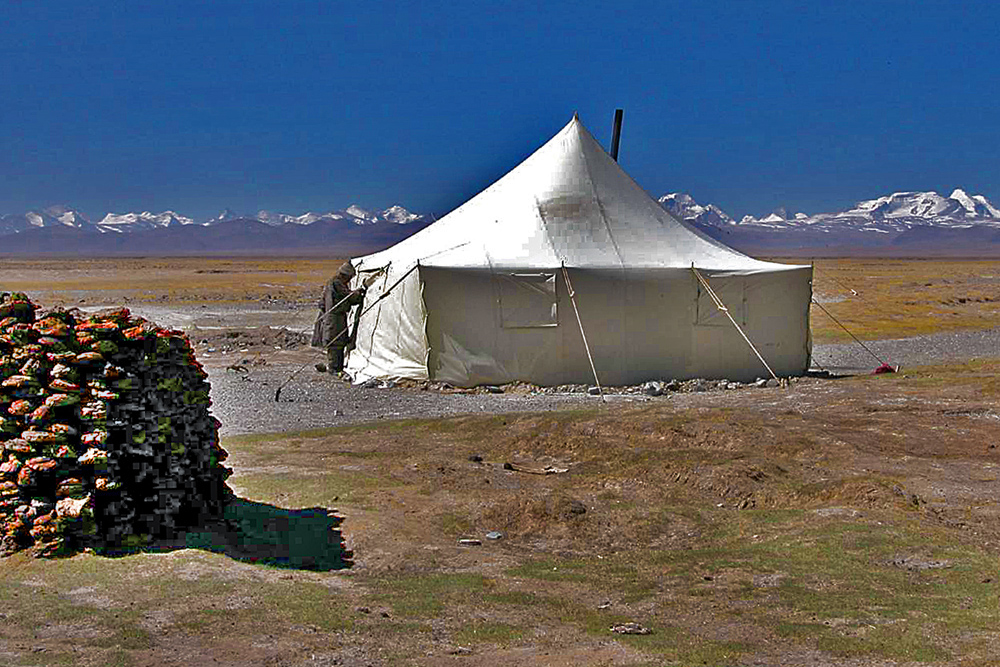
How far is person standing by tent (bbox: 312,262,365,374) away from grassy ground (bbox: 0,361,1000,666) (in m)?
7.64

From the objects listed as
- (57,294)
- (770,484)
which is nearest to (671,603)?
(770,484)

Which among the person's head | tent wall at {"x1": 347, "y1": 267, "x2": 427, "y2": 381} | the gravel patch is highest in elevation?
the person's head

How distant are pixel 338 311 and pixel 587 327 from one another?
6675 millimetres

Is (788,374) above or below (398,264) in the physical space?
below

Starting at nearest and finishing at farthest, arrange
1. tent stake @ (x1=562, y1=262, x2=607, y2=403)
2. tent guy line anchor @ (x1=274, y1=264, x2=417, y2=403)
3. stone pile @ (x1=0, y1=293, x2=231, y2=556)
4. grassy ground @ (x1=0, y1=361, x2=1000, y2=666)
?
grassy ground @ (x1=0, y1=361, x2=1000, y2=666)
stone pile @ (x1=0, y1=293, x2=231, y2=556)
tent stake @ (x1=562, y1=262, x2=607, y2=403)
tent guy line anchor @ (x1=274, y1=264, x2=417, y2=403)

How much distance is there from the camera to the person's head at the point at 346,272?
23.7 m

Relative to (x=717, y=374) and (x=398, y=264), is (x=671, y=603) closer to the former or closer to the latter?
(x=717, y=374)

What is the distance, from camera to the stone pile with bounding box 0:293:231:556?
26.0 ft

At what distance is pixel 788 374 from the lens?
21.4 meters

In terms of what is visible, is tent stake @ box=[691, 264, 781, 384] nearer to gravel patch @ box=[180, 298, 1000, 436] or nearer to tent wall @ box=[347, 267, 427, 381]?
gravel patch @ box=[180, 298, 1000, 436]

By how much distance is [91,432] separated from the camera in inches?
320

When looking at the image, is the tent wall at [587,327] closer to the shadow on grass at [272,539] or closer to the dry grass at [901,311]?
the shadow on grass at [272,539]

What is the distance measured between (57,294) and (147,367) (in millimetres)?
55557

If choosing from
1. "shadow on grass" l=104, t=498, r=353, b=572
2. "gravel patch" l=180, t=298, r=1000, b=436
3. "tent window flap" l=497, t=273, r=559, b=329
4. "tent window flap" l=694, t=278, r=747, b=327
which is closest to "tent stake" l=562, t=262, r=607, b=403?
"tent window flap" l=497, t=273, r=559, b=329
